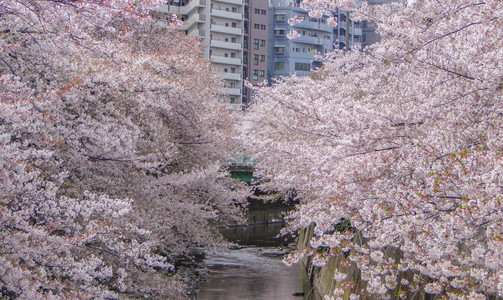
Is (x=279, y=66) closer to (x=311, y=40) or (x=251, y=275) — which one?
(x=311, y=40)

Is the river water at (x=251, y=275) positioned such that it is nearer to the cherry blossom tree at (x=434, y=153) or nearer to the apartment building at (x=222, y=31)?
the cherry blossom tree at (x=434, y=153)

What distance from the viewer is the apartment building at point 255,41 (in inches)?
2968

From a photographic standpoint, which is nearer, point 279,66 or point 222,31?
point 222,31

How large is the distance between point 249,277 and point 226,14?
5128 cm

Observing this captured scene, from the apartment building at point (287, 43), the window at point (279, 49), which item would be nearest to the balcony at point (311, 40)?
the apartment building at point (287, 43)

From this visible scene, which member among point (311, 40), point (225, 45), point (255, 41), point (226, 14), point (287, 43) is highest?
point (311, 40)

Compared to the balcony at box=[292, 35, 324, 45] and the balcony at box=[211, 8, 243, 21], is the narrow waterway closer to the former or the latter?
the balcony at box=[211, 8, 243, 21]

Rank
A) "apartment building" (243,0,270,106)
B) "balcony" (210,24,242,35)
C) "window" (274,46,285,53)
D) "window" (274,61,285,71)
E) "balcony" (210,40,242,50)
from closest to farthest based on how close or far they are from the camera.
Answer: "balcony" (210,24,242,35) → "balcony" (210,40,242,50) → "apartment building" (243,0,270,106) → "window" (274,46,285,53) → "window" (274,61,285,71)

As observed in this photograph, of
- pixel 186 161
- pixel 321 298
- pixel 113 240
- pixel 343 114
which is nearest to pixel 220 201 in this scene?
pixel 186 161

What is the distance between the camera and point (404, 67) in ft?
29.1

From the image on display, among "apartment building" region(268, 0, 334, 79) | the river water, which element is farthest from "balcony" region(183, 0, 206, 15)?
the river water

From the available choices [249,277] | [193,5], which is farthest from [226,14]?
[249,277]

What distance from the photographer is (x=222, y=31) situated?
7156 centimetres

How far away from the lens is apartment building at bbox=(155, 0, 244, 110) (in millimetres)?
69875
